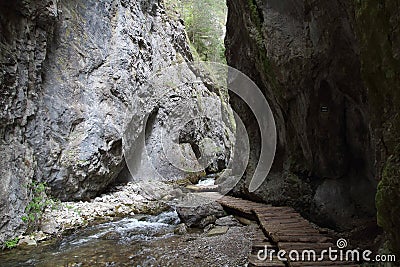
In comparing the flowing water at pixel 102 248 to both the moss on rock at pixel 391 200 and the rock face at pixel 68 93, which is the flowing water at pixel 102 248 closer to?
the rock face at pixel 68 93

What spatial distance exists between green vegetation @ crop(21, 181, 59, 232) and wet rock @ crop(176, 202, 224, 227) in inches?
145

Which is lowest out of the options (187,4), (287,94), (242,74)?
(287,94)

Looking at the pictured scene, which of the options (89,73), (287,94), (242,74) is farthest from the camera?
(89,73)

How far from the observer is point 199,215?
827 cm

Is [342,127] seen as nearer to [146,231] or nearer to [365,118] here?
[365,118]

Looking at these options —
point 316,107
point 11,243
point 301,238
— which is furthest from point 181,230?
point 316,107

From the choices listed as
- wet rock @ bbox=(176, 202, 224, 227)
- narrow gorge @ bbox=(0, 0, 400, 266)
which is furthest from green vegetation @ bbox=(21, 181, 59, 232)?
wet rock @ bbox=(176, 202, 224, 227)

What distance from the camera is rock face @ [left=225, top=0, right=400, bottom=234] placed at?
564 cm

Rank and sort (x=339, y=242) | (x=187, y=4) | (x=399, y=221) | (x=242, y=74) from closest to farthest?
(x=399, y=221)
(x=339, y=242)
(x=242, y=74)
(x=187, y=4)

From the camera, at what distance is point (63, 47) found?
1075 centimetres

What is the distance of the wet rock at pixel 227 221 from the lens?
7879mm

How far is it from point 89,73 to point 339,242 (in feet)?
33.3

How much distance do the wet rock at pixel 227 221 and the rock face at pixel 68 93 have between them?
4.83m

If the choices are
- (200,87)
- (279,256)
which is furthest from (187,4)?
(279,256)
